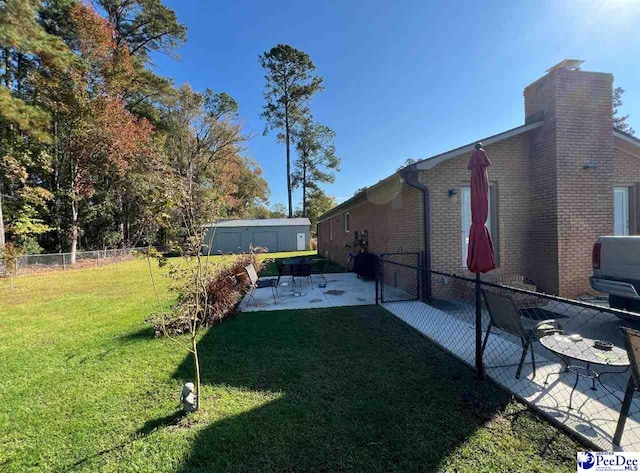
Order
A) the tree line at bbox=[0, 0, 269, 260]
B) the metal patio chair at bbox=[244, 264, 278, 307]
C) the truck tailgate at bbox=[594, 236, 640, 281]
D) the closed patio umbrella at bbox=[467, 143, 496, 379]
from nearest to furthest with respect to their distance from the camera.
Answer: the closed patio umbrella at bbox=[467, 143, 496, 379] < the truck tailgate at bbox=[594, 236, 640, 281] < the metal patio chair at bbox=[244, 264, 278, 307] < the tree line at bbox=[0, 0, 269, 260]

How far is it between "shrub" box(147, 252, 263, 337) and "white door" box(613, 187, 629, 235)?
8.90 m

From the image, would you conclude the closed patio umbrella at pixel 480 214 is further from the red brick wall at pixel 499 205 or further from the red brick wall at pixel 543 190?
the red brick wall at pixel 543 190

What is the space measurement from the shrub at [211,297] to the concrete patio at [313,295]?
555 millimetres

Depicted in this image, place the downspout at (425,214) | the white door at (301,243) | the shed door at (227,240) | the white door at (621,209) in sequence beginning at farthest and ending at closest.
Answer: the white door at (301,243), the shed door at (227,240), the white door at (621,209), the downspout at (425,214)

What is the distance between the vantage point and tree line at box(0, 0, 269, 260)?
13883 millimetres

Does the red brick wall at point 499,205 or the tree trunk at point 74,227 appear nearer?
the red brick wall at point 499,205

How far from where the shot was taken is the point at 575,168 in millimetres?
6297

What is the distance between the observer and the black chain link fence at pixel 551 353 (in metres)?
2.44

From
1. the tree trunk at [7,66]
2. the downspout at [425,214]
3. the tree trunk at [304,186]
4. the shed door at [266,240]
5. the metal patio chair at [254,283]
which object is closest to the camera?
the downspout at [425,214]

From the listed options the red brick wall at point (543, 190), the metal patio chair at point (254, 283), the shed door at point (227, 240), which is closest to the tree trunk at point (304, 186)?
the shed door at point (227, 240)

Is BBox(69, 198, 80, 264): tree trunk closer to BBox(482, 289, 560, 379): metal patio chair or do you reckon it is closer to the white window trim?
BBox(482, 289, 560, 379): metal patio chair

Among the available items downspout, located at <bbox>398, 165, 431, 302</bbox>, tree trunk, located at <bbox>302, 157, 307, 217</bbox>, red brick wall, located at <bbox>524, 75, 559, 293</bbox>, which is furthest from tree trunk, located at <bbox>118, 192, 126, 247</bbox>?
red brick wall, located at <bbox>524, 75, 559, 293</bbox>

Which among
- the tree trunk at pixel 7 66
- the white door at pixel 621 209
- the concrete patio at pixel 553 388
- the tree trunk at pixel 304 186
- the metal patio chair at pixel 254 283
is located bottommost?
the concrete patio at pixel 553 388

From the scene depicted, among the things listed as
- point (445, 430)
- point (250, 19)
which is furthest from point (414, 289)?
point (250, 19)
